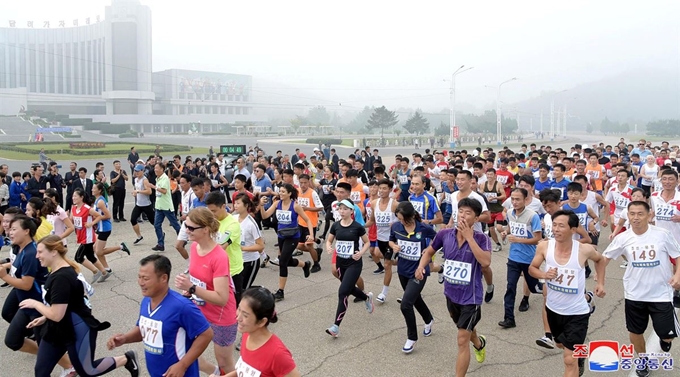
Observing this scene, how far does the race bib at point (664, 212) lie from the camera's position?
297 inches

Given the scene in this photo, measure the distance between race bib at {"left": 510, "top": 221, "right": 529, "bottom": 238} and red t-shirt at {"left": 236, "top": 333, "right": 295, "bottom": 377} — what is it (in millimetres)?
4780

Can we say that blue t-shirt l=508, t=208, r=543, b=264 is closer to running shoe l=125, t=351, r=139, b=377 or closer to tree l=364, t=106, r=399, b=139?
running shoe l=125, t=351, r=139, b=377

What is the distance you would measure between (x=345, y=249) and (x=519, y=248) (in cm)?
231

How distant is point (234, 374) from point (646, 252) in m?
4.26

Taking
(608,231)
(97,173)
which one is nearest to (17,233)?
(97,173)

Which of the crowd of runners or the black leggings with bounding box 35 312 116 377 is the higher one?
the crowd of runners

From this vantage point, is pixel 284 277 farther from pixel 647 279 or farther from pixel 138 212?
pixel 138 212

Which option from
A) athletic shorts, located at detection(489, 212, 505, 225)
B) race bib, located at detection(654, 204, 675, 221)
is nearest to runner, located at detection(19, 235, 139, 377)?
race bib, located at detection(654, 204, 675, 221)

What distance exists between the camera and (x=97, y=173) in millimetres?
Result: 14055

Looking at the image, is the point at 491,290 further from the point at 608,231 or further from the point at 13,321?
the point at 608,231

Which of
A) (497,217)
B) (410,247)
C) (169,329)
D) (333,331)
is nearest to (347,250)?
(410,247)

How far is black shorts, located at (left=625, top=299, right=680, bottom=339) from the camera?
200 inches

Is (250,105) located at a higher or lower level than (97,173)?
higher

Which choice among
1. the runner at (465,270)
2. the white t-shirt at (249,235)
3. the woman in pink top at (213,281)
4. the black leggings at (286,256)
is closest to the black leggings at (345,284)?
the white t-shirt at (249,235)
